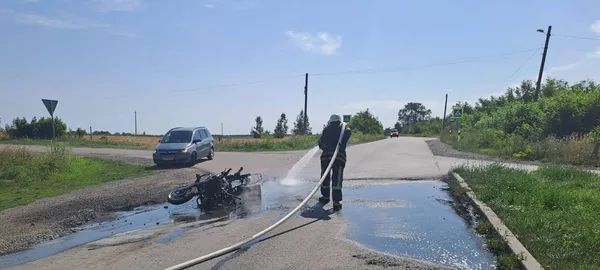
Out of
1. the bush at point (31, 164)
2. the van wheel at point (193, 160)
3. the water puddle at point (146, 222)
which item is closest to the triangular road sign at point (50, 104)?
the bush at point (31, 164)

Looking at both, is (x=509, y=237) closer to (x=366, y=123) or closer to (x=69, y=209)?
(x=69, y=209)

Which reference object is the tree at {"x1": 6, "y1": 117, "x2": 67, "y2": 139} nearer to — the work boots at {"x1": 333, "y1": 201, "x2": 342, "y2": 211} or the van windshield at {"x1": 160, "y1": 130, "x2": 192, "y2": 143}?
the van windshield at {"x1": 160, "y1": 130, "x2": 192, "y2": 143}

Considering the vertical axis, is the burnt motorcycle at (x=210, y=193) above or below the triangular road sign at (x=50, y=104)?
below

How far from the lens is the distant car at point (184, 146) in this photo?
19453 millimetres

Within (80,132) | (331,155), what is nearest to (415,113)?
(80,132)

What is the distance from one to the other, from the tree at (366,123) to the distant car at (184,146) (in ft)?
204

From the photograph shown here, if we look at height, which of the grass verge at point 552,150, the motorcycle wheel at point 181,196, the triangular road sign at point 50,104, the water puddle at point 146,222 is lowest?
the water puddle at point 146,222

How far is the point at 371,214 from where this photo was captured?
8781 mm

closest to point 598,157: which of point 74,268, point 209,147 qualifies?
point 209,147

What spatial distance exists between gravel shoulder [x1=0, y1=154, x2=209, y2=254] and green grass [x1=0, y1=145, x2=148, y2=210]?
2.56 ft

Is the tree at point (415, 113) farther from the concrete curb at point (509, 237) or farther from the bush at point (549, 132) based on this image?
the concrete curb at point (509, 237)

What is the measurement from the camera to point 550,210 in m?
8.20

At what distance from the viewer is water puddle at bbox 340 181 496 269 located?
6.05 m

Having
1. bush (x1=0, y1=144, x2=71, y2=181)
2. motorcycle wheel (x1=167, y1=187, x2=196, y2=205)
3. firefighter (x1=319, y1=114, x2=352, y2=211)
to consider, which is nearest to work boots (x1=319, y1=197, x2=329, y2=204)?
firefighter (x1=319, y1=114, x2=352, y2=211)
